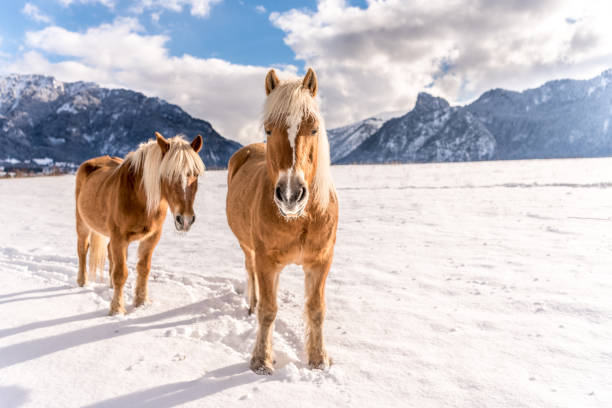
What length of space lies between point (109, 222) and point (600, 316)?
569 cm

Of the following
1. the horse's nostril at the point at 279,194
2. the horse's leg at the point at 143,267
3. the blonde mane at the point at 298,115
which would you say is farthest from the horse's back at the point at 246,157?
the horse's nostril at the point at 279,194

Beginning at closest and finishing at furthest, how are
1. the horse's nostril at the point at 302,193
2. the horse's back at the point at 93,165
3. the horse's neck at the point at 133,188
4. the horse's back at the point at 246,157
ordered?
1. the horse's nostril at the point at 302,193
2. the horse's neck at the point at 133,188
3. the horse's back at the point at 246,157
4. the horse's back at the point at 93,165

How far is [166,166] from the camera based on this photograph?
387 cm

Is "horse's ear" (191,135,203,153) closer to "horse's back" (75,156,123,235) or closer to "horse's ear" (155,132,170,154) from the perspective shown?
"horse's ear" (155,132,170,154)

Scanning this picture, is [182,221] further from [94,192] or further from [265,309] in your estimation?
[94,192]

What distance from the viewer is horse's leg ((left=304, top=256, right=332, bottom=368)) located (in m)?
2.78

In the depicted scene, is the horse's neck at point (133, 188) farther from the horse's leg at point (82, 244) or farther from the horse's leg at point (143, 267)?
the horse's leg at point (82, 244)

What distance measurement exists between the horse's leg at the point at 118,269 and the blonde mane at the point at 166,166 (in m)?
0.53

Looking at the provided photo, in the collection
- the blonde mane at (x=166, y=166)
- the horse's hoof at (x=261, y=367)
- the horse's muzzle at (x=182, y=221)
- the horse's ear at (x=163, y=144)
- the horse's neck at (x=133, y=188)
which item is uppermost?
the horse's ear at (x=163, y=144)

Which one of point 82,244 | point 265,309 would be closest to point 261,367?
point 265,309

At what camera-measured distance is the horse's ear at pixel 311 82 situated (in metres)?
2.54

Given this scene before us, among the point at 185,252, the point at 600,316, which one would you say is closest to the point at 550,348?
the point at 600,316

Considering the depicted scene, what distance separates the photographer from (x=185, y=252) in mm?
6824

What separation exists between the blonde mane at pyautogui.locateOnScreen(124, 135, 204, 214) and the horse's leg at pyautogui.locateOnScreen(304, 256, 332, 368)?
76.6 inches
